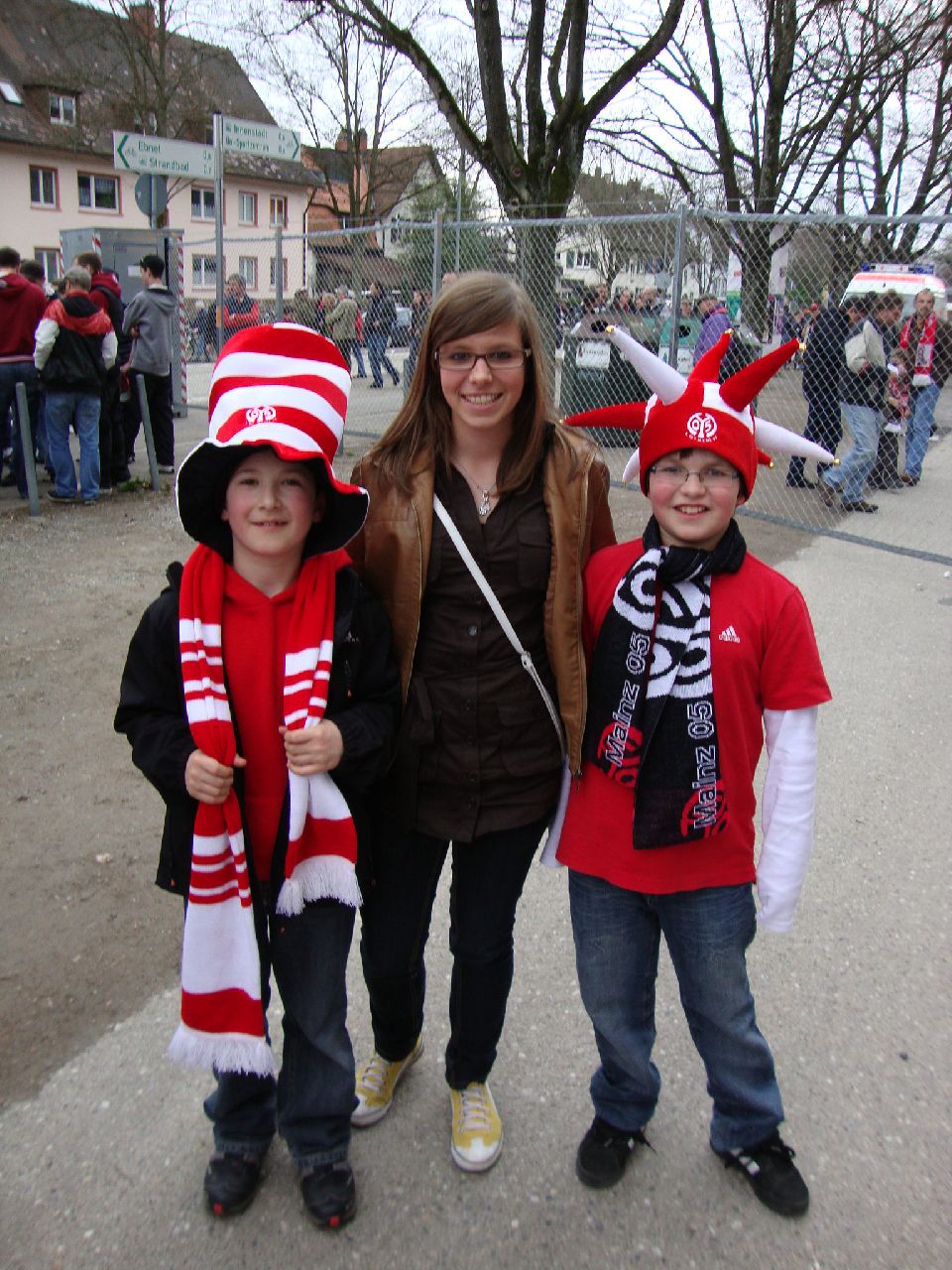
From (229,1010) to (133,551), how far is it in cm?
555

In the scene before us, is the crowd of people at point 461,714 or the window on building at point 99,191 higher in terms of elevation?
the window on building at point 99,191

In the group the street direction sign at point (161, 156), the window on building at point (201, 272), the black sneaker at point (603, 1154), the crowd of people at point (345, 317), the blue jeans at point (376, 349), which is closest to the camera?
the black sneaker at point (603, 1154)

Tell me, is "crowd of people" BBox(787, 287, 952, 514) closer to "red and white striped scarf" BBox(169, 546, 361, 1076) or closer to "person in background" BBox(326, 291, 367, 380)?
"person in background" BBox(326, 291, 367, 380)

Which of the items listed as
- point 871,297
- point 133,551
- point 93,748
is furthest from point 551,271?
point 93,748

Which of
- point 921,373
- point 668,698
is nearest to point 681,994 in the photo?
point 668,698

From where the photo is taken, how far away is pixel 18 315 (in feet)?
27.0

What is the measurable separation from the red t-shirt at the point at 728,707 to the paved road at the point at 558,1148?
693 millimetres

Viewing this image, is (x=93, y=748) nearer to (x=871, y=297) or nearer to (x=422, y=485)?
(x=422, y=485)

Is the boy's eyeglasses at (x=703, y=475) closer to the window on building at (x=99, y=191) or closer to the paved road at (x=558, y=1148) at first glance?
the paved road at (x=558, y=1148)

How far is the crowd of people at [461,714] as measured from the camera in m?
1.89

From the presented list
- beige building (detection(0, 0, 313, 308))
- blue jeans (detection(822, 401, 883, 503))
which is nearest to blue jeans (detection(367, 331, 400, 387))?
blue jeans (detection(822, 401, 883, 503))

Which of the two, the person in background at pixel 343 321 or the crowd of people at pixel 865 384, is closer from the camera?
the crowd of people at pixel 865 384

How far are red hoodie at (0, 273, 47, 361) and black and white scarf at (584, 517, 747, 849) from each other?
778 centimetres

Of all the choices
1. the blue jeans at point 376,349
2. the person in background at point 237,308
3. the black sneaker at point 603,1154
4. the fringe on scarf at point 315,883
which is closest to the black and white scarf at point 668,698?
the fringe on scarf at point 315,883
